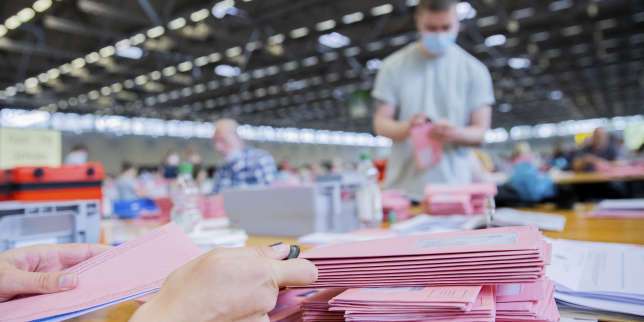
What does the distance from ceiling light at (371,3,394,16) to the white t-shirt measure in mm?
7092

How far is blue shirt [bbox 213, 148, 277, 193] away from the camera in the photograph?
4.14m

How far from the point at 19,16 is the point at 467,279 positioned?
1073 cm

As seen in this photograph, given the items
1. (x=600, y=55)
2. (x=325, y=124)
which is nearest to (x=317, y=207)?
(x=600, y=55)

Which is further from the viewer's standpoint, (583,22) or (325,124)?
(325,124)

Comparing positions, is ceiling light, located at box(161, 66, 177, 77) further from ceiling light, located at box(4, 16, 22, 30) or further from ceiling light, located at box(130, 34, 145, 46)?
ceiling light, located at box(4, 16, 22, 30)

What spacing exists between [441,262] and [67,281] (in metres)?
0.49

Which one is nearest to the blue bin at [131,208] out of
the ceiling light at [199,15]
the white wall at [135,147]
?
the ceiling light at [199,15]

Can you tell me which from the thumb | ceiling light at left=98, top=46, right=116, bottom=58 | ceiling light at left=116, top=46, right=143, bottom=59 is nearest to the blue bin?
the thumb

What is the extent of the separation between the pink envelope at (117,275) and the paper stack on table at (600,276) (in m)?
0.57

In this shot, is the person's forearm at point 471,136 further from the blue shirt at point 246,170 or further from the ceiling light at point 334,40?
the ceiling light at point 334,40

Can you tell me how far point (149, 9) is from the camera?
8.67m

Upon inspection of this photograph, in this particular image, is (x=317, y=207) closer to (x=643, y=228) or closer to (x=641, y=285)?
(x=641, y=285)

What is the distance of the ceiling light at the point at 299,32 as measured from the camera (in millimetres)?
10164

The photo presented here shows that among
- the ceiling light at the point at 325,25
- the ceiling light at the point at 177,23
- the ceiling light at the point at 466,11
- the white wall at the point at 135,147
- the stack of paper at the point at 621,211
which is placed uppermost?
the ceiling light at the point at 325,25
